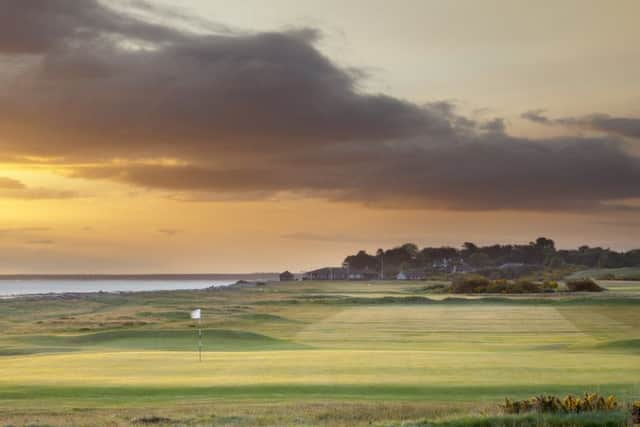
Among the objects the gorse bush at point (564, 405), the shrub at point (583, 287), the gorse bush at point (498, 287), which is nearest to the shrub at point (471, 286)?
the gorse bush at point (498, 287)

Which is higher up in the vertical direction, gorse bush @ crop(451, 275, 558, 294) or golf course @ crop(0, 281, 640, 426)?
gorse bush @ crop(451, 275, 558, 294)

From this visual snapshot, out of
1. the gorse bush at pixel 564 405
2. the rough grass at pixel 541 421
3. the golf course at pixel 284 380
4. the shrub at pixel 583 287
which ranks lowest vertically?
the golf course at pixel 284 380

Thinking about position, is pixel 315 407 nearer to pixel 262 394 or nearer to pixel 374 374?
pixel 262 394

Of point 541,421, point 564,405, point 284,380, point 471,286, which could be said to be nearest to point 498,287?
point 471,286

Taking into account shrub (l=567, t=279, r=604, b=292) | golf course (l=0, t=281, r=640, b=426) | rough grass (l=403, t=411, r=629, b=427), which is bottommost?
golf course (l=0, t=281, r=640, b=426)

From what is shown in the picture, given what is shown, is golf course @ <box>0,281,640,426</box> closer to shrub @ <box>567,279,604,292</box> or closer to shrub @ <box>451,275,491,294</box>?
shrub @ <box>567,279,604,292</box>

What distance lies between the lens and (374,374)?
28.4 meters

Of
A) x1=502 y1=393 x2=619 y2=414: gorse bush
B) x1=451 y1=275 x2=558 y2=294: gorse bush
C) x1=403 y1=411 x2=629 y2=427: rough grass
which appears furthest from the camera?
x1=451 y1=275 x2=558 y2=294: gorse bush

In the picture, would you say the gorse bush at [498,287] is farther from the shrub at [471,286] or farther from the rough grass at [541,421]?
the rough grass at [541,421]

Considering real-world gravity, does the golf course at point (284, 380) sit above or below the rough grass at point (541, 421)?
below

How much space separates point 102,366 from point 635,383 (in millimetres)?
19106

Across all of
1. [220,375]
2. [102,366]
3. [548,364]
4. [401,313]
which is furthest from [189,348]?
[401,313]

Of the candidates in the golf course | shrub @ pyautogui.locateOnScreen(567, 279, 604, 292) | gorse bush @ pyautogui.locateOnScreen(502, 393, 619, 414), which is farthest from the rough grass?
shrub @ pyautogui.locateOnScreen(567, 279, 604, 292)

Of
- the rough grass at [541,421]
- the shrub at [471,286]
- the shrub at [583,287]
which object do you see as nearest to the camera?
the rough grass at [541,421]
